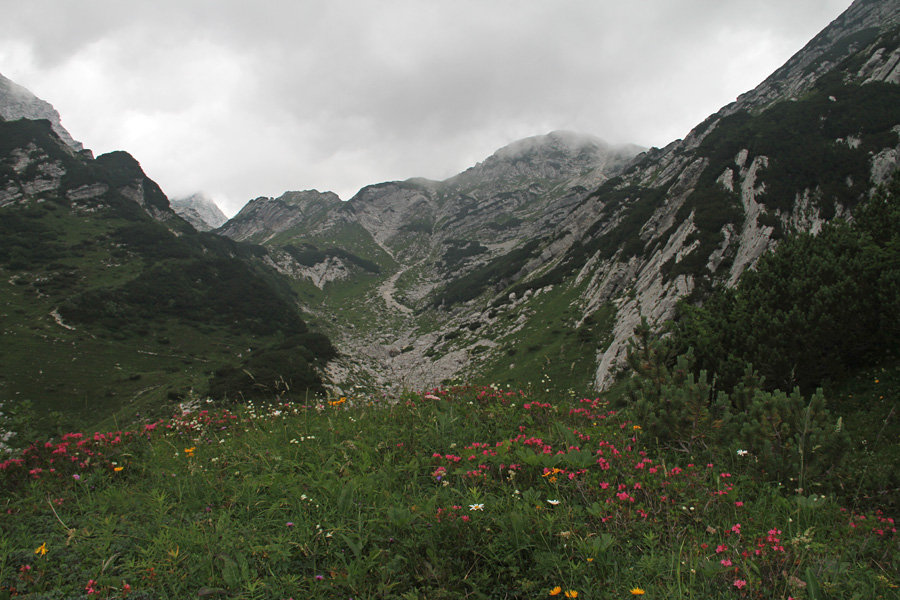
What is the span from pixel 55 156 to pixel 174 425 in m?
156

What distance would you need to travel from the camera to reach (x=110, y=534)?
336 cm

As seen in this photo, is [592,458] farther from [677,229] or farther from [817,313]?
[677,229]

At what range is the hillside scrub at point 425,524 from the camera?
2840 millimetres

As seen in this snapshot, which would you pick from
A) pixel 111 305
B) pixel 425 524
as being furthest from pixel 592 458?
pixel 111 305

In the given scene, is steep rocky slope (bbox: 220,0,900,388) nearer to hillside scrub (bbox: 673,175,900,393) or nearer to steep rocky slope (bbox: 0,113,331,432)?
hillside scrub (bbox: 673,175,900,393)

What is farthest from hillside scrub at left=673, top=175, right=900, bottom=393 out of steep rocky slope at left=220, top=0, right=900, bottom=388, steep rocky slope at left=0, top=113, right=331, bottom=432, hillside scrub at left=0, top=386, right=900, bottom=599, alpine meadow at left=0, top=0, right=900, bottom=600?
steep rocky slope at left=0, top=113, right=331, bottom=432

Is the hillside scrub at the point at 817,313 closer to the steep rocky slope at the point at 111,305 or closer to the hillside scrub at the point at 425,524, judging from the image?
the hillside scrub at the point at 425,524

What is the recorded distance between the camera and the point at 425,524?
133 inches

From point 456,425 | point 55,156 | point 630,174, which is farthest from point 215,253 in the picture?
point 456,425

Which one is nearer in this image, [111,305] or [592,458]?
[592,458]

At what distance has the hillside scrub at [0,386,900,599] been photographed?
2840 millimetres

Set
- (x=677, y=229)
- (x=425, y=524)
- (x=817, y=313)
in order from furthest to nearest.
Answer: (x=677, y=229), (x=817, y=313), (x=425, y=524)

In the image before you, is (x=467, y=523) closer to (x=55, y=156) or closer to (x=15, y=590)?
(x=15, y=590)

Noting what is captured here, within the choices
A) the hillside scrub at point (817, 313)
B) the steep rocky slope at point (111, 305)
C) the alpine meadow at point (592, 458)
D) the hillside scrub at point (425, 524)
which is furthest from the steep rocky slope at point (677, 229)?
the steep rocky slope at point (111, 305)
